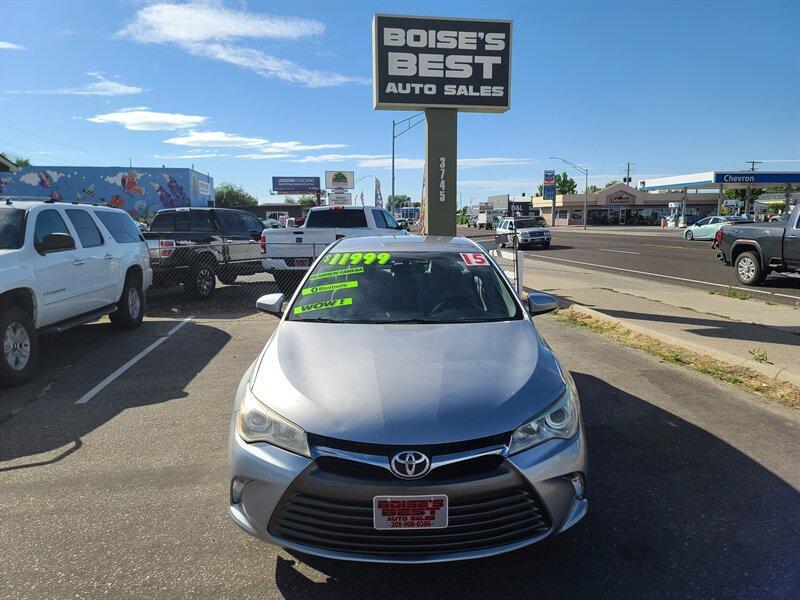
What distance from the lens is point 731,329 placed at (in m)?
8.02

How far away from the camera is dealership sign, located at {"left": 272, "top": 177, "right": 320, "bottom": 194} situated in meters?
106

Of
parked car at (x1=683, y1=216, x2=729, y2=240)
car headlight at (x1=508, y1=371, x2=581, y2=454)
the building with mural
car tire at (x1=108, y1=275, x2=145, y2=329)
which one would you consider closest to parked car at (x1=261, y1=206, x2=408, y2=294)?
car tire at (x1=108, y1=275, x2=145, y2=329)

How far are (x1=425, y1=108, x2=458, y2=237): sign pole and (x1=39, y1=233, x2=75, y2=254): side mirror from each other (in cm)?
665

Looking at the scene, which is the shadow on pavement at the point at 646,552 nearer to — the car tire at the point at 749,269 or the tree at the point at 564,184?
the car tire at the point at 749,269

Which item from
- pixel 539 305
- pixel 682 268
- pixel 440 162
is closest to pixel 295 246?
pixel 440 162

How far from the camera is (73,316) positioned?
23.4 ft

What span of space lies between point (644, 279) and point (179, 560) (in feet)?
50.3

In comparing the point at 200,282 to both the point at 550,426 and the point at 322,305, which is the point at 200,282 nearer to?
the point at 322,305

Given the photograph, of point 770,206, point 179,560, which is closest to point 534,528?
point 179,560

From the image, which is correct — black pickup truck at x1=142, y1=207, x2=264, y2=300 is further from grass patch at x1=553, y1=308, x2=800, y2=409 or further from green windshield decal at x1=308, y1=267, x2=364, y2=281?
green windshield decal at x1=308, y1=267, x2=364, y2=281

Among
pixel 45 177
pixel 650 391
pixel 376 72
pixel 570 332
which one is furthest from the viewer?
pixel 45 177

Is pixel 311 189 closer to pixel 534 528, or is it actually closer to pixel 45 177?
pixel 45 177

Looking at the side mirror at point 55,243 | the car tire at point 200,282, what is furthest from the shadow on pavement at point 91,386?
the car tire at point 200,282

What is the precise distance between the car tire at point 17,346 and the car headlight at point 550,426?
5.49m
